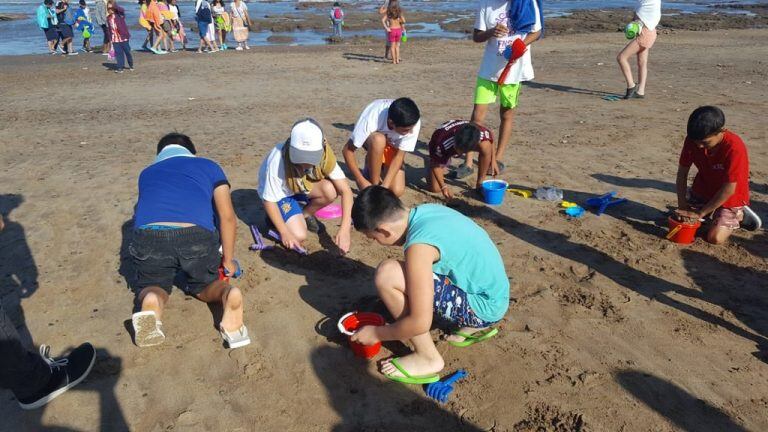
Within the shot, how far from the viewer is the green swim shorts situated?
215 inches

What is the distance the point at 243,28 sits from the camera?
52.0 ft

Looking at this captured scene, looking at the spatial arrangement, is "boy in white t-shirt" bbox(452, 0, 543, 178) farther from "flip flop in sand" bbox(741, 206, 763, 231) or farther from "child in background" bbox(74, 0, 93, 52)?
"child in background" bbox(74, 0, 93, 52)

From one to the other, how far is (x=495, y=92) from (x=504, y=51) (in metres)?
0.45

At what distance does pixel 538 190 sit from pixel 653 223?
3.31 feet

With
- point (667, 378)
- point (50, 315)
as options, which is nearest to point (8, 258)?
point (50, 315)

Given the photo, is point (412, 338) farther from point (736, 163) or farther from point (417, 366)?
point (736, 163)

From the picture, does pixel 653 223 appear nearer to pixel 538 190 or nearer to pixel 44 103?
pixel 538 190

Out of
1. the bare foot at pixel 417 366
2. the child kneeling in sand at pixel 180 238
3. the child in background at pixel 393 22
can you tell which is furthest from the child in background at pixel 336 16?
the bare foot at pixel 417 366

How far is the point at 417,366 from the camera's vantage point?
281 cm

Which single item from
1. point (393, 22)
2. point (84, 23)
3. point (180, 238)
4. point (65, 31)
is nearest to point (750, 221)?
point (180, 238)

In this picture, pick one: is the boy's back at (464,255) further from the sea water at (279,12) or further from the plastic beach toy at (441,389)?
the sea water at (279,12)

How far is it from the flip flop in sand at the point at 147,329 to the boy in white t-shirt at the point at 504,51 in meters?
3.45

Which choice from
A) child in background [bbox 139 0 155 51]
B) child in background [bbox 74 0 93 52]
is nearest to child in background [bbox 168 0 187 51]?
child in background [bbox 139 0 155 51]

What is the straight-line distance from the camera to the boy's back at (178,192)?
10.1ft
